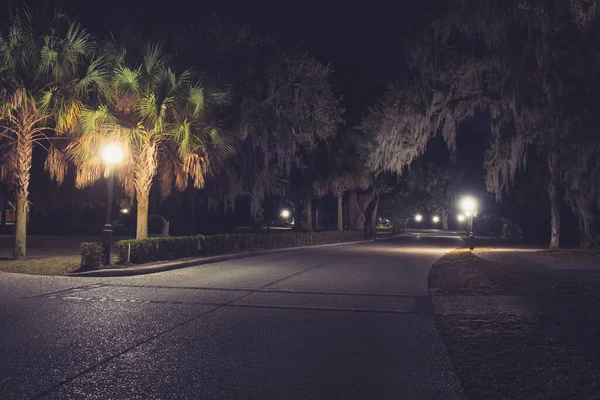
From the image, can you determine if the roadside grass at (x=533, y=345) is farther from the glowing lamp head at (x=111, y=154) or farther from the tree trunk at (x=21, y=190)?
the tree trunk at (x=21, y=190)

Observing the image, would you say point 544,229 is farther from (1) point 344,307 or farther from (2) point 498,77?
(1) point 344,307

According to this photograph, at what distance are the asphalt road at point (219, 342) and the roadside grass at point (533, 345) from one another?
0.29 m

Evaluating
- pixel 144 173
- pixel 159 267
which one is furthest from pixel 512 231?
pixel 159 267

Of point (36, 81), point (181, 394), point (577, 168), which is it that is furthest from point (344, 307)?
point (577, 168)

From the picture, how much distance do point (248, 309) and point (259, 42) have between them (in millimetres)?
20823

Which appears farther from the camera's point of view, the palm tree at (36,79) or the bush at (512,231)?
the bush at (512,231)

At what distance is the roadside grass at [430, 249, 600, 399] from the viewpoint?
4855mm

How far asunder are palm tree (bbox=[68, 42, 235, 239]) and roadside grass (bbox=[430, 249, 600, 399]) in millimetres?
11004

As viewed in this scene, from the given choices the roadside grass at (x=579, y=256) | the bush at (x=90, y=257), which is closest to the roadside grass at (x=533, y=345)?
the roadside grass at (x=579, y=256)

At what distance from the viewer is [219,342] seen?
21.6 ft

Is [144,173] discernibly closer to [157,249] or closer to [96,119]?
[96,119]

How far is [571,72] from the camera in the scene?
2061cm

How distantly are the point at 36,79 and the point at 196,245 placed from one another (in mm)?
7729

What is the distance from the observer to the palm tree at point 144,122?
58.1 feet
